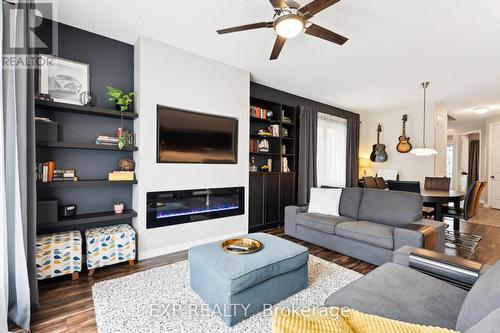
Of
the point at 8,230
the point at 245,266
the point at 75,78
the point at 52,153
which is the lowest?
the point at 245,266

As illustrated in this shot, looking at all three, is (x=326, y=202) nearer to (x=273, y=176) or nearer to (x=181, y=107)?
(x=273, y=176)

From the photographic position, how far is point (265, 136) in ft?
14.6

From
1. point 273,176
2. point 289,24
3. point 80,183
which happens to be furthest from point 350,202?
point 80,183

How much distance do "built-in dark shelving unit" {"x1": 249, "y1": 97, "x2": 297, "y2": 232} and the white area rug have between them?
1.74 meters

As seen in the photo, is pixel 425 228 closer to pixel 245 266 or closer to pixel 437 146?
pixel 245 266

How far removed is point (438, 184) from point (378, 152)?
1944mm

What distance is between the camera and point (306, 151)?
5016 mm

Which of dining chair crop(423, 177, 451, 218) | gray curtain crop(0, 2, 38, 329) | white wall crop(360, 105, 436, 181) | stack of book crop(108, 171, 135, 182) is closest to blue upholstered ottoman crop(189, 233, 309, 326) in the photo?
gray curtain crop(0, 2, 38, 329)

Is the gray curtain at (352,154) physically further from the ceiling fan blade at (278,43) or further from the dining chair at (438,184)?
the ceiling fan blade at (278,43)

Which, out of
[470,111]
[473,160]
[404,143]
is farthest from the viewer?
[473,160]

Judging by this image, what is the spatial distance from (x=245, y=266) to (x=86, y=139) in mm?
2399

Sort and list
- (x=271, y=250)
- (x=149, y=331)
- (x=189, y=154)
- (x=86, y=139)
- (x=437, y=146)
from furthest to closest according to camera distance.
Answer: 1. (x=437, y=146)
2. (x=189, y=154)
3. (x=86, y=139)
4. (x=271, y=250)
5. (x=149, y=331)

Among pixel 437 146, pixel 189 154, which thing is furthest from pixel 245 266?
pixel 437 146

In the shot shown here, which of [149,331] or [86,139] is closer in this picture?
[149,331]
